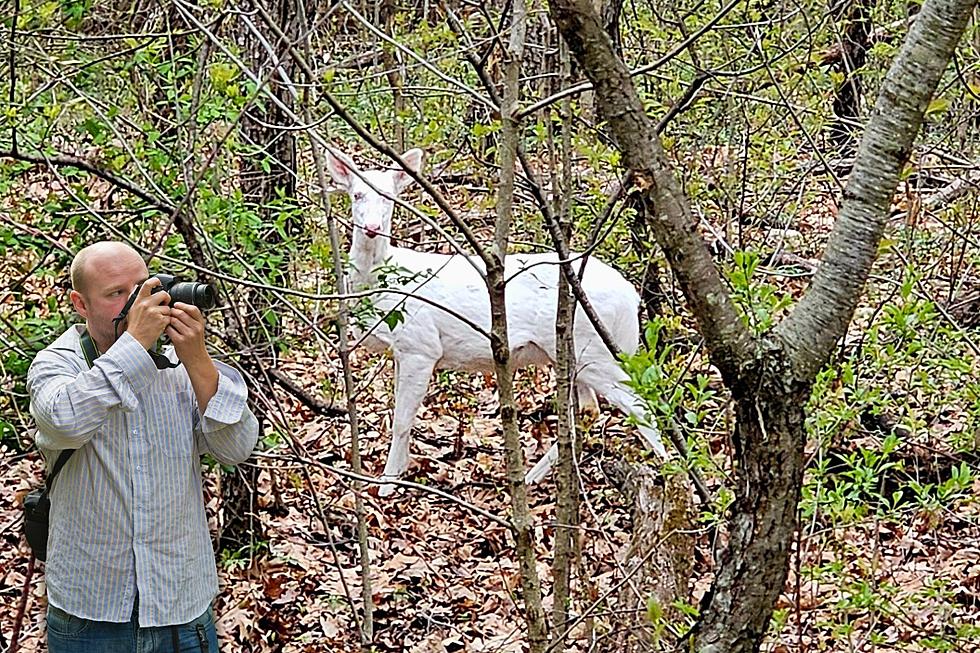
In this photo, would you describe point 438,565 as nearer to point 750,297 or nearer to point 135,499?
point 135,499

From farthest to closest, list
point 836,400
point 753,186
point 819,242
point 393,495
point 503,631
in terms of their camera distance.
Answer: point 819,242 → point 753,186 → point 393,495 → point 503,631 → point 836,400

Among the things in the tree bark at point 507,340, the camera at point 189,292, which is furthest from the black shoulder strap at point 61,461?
the tree bark at point 507,340

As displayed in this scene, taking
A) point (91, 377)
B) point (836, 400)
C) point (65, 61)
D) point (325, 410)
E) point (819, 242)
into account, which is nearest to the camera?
point (91, 377)

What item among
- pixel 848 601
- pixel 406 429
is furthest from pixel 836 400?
pixel 406 429

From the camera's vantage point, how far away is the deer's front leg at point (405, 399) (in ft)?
24.3

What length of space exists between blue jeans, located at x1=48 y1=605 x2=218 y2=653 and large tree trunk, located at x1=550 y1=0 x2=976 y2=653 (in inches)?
64.7

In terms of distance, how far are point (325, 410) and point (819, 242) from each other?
4064mm

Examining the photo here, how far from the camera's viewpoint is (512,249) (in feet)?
25.2

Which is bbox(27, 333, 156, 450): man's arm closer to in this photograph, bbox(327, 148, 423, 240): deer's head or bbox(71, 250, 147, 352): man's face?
bbox(71, 250, 147, 352): man's face

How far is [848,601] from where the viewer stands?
3908 millimetres

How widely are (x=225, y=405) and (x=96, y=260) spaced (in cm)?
56

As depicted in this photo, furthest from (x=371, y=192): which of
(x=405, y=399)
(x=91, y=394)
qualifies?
Result: (x=91, y=394)

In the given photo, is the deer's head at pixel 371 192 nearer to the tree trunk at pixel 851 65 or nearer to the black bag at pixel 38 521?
the tree trunk at pixel 851 65

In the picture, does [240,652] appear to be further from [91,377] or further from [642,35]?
[642,35]
